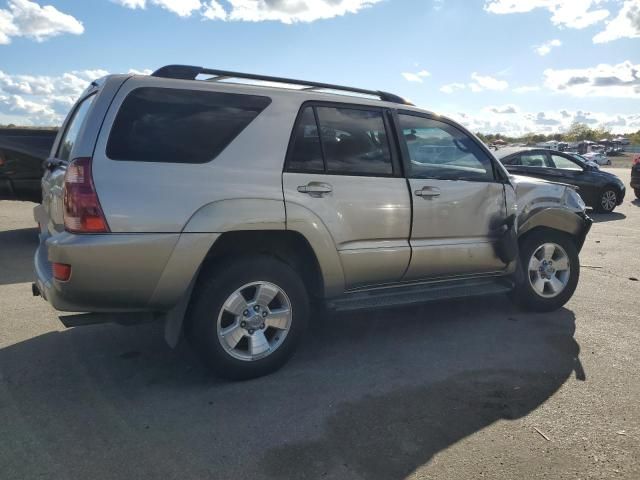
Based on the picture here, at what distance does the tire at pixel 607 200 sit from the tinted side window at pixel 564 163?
0.85 meters

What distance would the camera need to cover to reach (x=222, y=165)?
3344 millimetres

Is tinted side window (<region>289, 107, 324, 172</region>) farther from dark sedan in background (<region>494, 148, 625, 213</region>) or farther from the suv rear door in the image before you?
dark sedan in background (<region>494, 148, 625, 213</region>)

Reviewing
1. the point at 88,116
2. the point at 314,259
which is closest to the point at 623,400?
the point at 314,259

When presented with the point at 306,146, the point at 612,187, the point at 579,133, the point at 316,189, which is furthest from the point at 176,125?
the point at 579,133

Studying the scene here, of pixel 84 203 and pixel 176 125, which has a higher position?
pixel 176 125

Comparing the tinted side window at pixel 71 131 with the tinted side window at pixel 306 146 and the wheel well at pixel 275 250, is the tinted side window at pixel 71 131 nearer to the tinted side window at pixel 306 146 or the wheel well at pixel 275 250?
the wheel well at pixel 275 250

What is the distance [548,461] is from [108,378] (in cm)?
278

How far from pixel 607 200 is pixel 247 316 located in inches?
486

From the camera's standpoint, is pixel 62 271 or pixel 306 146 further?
pixel 306 146

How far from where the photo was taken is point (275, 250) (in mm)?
3717

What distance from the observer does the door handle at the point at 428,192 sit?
13.7 feet

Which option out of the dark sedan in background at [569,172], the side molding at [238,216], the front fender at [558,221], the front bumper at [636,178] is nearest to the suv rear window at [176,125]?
the side molding at [238,216]

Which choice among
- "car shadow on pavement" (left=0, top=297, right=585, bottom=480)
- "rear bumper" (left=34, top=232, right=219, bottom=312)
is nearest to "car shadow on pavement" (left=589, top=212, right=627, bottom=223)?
"car shadow on pavement" (left=0, top=297, right=585, bottom=480)

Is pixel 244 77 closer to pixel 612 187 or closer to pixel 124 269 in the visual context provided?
pixel 124 269
